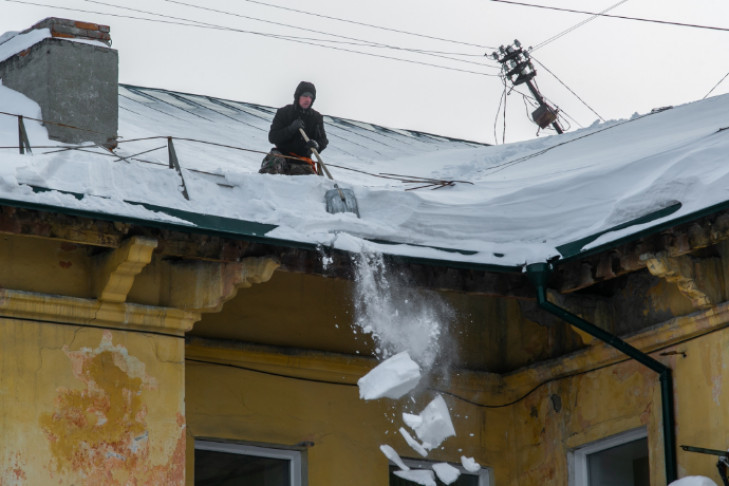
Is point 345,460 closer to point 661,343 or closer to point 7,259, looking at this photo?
point 661,343

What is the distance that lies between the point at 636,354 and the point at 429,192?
1.99 metres

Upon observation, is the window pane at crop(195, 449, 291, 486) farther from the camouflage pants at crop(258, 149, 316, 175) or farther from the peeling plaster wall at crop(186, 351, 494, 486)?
the camouflage pants at crop(258, 149, 316, 175)

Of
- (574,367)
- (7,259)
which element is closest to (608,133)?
(574,367)

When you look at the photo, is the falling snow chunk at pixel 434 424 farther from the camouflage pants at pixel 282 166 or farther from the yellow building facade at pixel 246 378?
the camouflage pants at pixel 282 166

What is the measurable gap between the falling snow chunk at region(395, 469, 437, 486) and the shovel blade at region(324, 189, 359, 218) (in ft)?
7.28

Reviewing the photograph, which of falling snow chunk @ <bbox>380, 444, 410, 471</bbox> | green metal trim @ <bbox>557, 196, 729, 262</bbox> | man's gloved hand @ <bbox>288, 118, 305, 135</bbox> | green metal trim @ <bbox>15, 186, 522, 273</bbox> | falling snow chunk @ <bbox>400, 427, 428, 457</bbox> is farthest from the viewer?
→ man's gloved hand @ <bbox>288, 118, 305, 135</bbox>

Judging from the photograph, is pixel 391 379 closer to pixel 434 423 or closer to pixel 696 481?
pixel 434 423

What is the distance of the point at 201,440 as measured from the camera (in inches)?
442

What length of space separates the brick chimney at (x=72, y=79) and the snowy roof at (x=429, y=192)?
176 millimetres

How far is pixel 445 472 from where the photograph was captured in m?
11.9

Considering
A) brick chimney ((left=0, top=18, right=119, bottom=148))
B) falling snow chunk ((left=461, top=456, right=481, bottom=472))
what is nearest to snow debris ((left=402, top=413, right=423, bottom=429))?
falling snow chunk ((left=461, top=456, right=481, bottom=472))

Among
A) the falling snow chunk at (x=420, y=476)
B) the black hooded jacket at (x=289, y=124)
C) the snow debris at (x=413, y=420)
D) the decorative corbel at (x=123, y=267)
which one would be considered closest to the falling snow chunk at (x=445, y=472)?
the falling snow chunk at (x=420, y=476)

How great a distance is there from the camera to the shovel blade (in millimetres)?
10789

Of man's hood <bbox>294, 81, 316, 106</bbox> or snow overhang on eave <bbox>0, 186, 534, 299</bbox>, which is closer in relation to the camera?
snow overhang on eave <bbox>0, 186, 534, 299</bbox>
